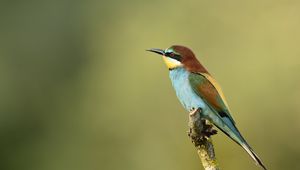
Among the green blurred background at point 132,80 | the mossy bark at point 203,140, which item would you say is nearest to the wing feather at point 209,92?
the mossy bark at point 203,140

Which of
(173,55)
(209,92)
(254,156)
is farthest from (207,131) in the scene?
(173,55)

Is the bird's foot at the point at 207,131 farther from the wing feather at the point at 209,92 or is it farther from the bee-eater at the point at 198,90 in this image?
the wing feather at the point at 209,92

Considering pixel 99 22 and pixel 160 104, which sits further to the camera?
pixel 99 22

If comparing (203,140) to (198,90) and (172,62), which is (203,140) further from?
(172,62)

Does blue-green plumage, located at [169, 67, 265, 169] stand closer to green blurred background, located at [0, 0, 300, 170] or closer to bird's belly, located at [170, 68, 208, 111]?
bird's belly, located at [170, 68, 208, 111]

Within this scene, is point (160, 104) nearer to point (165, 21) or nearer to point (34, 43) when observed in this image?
point (165, 21)

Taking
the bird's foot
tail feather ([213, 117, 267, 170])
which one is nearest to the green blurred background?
tail feather ([213, 117, 267, 170])

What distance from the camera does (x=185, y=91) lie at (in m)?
5.13

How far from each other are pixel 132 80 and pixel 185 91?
517 cm

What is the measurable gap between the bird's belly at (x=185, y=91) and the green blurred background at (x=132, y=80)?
8.89 ft

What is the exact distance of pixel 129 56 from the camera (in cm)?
1087

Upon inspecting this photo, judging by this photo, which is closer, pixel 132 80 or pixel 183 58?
pixel 183 58

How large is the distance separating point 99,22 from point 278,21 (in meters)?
4.54

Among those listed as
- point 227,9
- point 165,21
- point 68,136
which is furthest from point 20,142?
point 227,9
